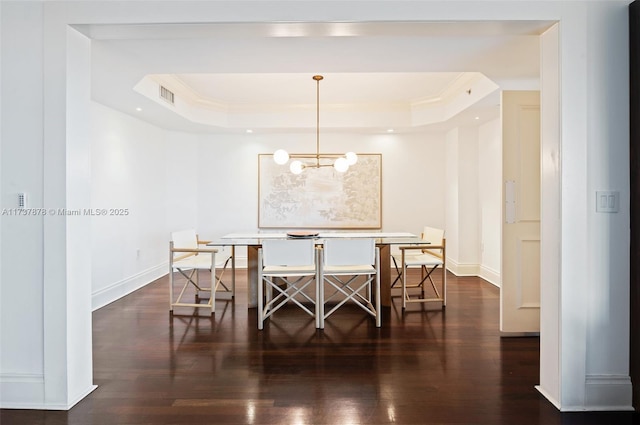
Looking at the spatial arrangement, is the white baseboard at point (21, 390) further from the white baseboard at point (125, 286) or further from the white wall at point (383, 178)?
the white wall at point (383, 178)

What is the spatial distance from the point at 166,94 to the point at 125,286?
2.48m

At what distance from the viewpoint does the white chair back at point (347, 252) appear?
3197mm

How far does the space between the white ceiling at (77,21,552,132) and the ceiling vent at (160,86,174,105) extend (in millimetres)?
104

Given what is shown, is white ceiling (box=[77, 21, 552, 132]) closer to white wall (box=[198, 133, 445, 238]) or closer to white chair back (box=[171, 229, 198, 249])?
white wall (box=[198, 133, 445, 238])

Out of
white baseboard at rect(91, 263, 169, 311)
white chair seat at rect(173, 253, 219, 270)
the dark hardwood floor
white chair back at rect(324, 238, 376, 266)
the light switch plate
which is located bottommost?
the dark hardwood floor

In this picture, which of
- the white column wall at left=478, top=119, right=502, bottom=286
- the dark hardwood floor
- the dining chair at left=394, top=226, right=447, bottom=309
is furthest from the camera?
the white column wall at left=478, top=119, right=502, bottom=286

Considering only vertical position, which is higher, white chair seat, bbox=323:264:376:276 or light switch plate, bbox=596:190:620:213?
light switch plate, bbox=596:190:620:213

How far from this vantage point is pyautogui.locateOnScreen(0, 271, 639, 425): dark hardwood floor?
1918 millimetres

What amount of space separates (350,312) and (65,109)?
2980 mm

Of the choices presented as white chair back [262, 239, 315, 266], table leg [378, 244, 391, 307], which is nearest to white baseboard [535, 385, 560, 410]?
table leg [378, 244, 391, 307]

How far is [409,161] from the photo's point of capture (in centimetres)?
588

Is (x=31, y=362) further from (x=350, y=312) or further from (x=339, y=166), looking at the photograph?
(x=339, y=166)
